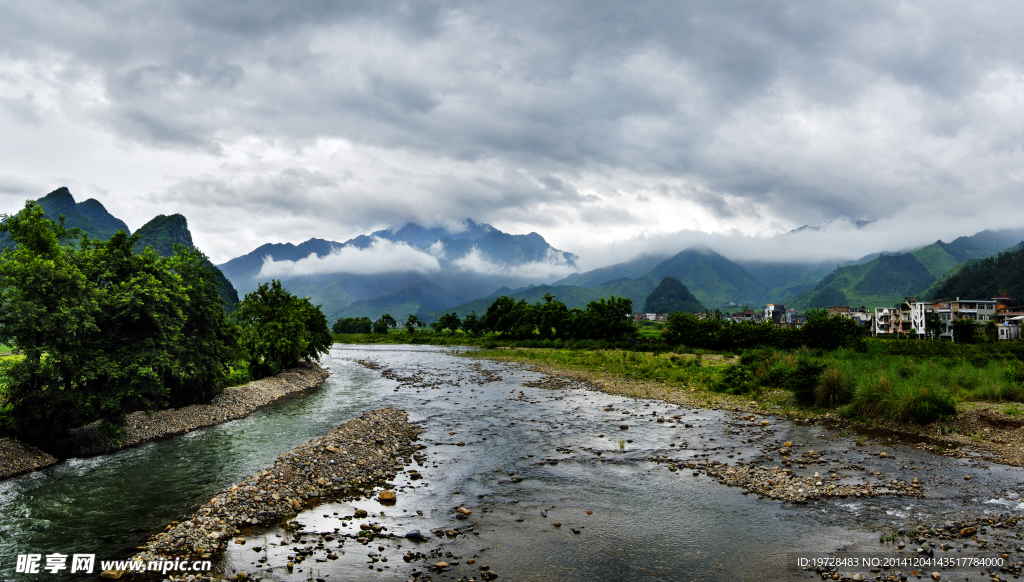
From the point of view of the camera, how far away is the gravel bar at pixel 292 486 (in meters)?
14.2

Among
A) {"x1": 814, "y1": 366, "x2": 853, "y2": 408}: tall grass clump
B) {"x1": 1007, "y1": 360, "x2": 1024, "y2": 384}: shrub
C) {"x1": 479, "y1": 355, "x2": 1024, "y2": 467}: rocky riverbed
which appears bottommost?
{"x1": 479, "y1": 355, "x2": 1024, "y2": 467}: rocky riverbed

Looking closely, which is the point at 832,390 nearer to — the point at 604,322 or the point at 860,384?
the point at 860,384

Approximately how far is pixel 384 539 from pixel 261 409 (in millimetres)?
27529

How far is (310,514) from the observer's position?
54.9 feet

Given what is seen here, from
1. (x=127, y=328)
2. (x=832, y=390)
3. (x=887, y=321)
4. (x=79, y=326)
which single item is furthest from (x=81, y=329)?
(x=887, y=321)

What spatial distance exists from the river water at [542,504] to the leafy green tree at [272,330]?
2465cm

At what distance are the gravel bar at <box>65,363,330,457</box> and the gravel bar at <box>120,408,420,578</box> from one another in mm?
10583

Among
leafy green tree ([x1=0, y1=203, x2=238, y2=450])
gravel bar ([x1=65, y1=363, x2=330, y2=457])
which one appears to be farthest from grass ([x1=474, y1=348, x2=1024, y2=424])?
leafy green tree ([x1=0, y1=203, x2=238, y2=450])

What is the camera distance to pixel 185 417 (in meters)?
31.1

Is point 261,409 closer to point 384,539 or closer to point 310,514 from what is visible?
point 310,514

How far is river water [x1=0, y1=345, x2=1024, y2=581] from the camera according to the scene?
534 inches

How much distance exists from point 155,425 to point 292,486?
643 inches

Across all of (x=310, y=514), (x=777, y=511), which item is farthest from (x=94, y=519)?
(x=777, y=511)

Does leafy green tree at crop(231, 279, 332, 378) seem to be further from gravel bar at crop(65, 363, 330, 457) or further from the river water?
the river water
